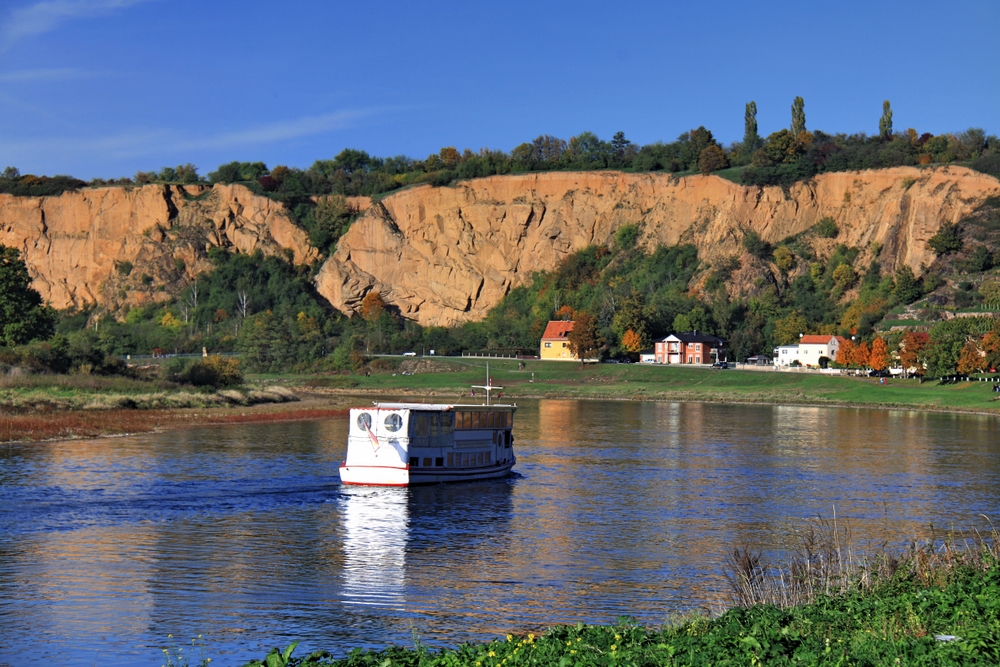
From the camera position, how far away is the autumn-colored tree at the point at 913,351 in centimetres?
9856

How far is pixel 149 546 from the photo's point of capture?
28031mm

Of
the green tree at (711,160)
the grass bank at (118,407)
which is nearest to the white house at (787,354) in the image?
the green tree at (711,160)

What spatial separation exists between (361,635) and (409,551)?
9.04 meters

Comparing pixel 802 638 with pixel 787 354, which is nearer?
pixel 802 638

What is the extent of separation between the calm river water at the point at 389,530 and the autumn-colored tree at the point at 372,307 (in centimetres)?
9483

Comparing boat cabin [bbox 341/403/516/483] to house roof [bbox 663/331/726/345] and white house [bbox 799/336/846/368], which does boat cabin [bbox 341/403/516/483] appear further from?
house roof [bbox 663/331/726/345]

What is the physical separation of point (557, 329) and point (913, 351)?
47575 millimetres

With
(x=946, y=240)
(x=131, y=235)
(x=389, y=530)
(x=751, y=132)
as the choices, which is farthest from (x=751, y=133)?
(x=389, y=530)

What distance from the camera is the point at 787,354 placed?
12244cm

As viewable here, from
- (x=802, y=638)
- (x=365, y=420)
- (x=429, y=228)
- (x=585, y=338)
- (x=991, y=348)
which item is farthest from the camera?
(x=429, y=228)

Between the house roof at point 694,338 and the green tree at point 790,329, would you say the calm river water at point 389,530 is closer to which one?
the house roof at point 694,338

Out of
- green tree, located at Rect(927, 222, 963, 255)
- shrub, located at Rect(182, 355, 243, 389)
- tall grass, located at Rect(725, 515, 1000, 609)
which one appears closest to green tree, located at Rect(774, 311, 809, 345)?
green tree, located at Rect(927, 222, 963, 255)

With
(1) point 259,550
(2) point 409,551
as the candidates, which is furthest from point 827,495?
(1) point 259,550

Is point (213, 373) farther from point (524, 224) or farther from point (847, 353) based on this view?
point (524, 224)
